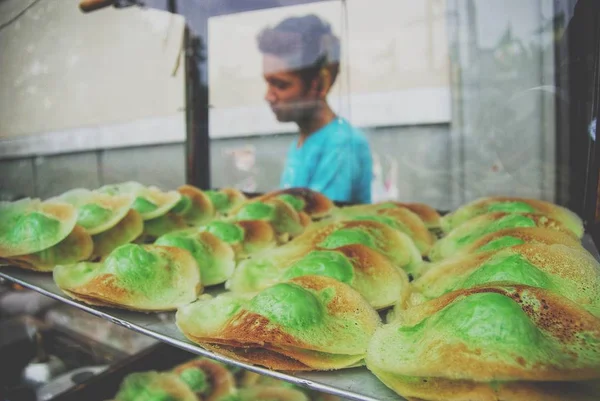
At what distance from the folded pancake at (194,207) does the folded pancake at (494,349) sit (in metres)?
1.58

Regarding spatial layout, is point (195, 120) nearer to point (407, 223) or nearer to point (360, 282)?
point (407, 223)

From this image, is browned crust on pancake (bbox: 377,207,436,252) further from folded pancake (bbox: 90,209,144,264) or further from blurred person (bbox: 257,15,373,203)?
blurred person (bbox: 257,15,373,203)

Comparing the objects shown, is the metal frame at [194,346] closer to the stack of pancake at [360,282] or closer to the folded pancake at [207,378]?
the stack of pancake at [360,282]

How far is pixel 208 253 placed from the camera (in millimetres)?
1664

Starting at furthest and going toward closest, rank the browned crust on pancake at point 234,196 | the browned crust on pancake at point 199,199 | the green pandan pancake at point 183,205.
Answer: the browned crust on pancake at point 234,196
the browned crust on pancake at point 199,199
the green pandan pancake at point 183,205

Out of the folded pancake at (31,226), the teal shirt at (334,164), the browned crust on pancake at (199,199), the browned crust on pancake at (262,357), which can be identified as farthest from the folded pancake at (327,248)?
the teal shirt at (334,164)

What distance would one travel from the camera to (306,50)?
367cm

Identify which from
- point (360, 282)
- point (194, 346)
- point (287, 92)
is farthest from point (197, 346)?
point (287, 92)

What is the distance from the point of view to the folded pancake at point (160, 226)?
2104mm

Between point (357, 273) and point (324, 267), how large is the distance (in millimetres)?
103

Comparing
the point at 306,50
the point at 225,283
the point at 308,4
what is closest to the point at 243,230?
the point at 225,283

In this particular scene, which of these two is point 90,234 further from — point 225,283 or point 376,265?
point 376,265

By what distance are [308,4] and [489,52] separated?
73.9 inches

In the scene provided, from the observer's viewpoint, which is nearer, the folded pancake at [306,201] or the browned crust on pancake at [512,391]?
the browned crust on pancake at [512,391]
